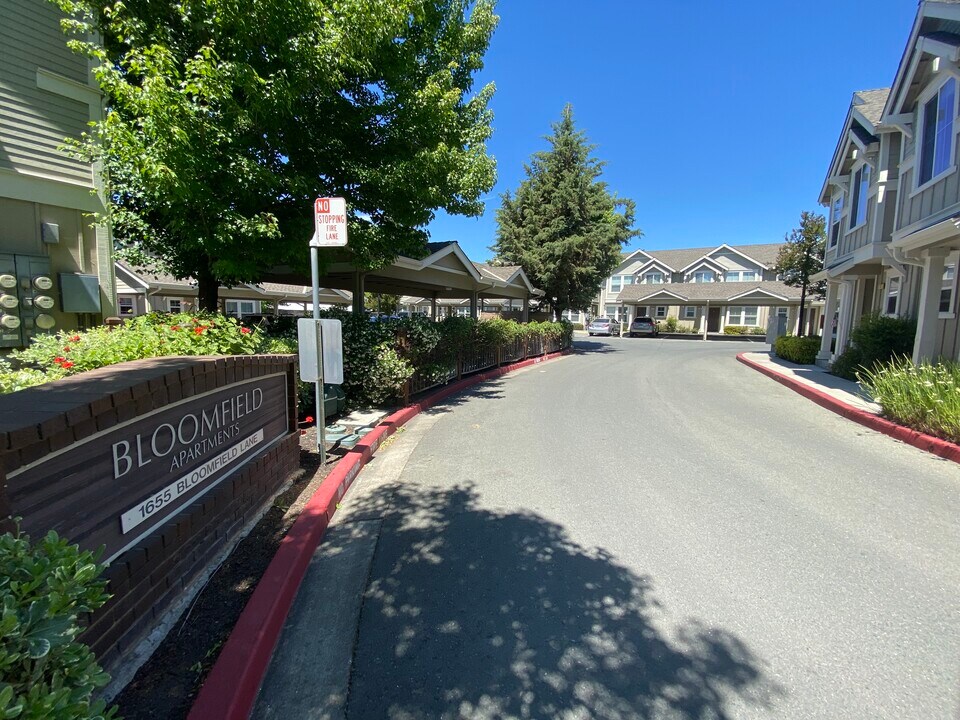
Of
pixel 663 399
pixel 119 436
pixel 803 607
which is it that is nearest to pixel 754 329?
pixel 663 399

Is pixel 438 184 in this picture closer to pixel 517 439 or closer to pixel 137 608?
pixel 517 439

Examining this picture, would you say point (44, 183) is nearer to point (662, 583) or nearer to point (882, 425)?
point (662, 583)

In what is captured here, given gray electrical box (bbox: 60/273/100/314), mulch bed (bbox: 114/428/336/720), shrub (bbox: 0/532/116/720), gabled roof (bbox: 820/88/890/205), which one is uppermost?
gabled roof (bbox: 820/88/890/205)

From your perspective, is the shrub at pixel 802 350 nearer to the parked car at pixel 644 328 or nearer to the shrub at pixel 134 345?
the shrub at pixel 134 345

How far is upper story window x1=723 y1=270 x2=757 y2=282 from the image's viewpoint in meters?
43.6

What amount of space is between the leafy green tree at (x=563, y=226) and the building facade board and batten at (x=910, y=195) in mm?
9187

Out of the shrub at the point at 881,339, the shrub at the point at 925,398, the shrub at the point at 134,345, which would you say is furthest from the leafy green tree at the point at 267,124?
the shrub at the point at 881,339

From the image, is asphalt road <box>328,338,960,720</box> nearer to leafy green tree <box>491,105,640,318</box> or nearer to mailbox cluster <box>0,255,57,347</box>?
mailbox cluster <box>0,255,57,347</box>

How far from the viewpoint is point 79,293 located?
773 centimetres

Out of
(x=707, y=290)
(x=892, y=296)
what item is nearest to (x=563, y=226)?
(x=892, y=296)

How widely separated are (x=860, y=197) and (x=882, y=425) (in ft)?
32.0

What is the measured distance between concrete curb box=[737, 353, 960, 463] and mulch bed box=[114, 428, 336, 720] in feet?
24.8

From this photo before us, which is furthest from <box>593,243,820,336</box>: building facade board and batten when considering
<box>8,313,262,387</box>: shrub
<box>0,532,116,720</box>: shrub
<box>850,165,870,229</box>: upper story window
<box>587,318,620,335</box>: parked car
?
<box>0,532,116,720</box>: shrub

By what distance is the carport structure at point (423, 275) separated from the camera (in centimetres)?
994
